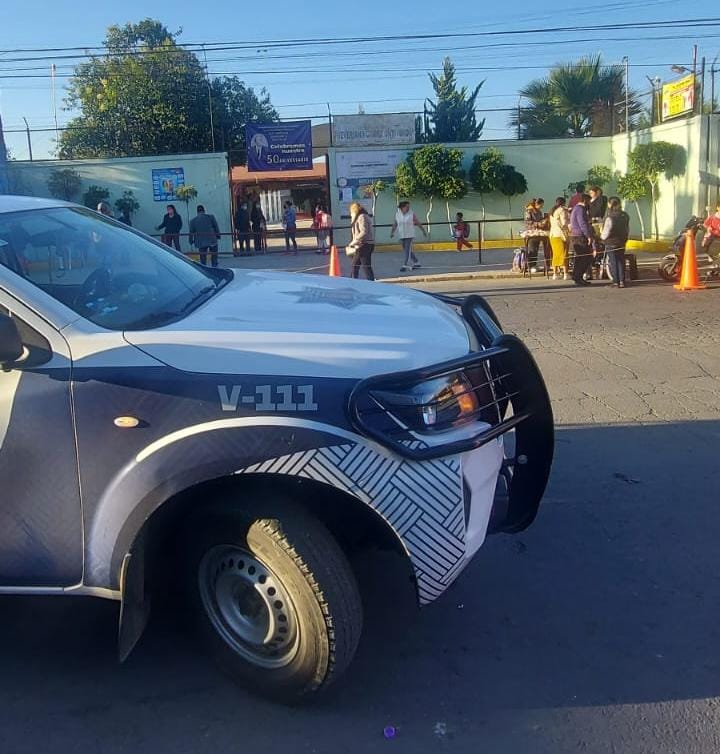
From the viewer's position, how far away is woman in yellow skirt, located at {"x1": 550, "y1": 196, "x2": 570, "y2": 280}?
49.3 feet

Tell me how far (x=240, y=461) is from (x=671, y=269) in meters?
13.1

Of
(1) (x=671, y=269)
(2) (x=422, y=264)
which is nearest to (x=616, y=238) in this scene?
(1) (x=671, y=269)

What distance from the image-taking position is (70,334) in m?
2.75

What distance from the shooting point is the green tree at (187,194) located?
25484mm

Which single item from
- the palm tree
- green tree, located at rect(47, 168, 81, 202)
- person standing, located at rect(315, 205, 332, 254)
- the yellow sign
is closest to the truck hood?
person standing, located at rect(315, 205, 332, 254)

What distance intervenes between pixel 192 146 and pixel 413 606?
34.1 meters

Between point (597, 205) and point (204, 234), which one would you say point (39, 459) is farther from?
point (597, 205)

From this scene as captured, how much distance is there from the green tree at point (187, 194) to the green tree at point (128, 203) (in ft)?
4.51

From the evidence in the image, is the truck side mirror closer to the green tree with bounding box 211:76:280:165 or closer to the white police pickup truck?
the white police pickup truck

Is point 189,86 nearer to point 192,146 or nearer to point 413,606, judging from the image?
point 192,146

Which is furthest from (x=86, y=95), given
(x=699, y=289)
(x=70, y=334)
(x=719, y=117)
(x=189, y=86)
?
(x=70, y=334)

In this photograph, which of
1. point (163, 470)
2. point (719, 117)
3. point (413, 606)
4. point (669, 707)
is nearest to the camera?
point (163, 470)

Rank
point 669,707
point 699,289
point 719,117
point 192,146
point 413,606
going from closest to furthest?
point 669,707 < point 413,606 < point 699,289 < point 719,117 < point 192,146

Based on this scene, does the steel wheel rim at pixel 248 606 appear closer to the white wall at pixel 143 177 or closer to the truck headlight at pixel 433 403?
the truck headlight at pixel 433 403
